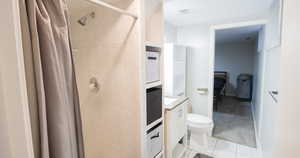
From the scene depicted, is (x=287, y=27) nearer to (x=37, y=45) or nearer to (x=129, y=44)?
(x=129, y=44)

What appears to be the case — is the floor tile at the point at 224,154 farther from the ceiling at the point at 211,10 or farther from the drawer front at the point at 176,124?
the ceiling at the point at 211,10

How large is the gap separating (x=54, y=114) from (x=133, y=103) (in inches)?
24.6

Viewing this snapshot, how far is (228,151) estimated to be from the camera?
229 centimetres

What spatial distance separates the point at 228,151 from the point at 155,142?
155 cm

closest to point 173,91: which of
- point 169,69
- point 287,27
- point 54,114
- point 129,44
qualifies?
point 169,69

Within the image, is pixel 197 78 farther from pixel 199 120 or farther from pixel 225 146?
pixel 225 146

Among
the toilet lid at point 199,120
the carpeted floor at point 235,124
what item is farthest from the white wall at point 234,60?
the toilet lid at point 199,120

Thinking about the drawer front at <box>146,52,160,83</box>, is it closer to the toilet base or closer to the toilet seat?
the toilet seat

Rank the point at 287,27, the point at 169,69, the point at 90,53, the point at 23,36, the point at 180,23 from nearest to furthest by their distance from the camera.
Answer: the point at 23,36, the point at 287,27, the point at 90,53, the point at 169,69, the point at 180,23

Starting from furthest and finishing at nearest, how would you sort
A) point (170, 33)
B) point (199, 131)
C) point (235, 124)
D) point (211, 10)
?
point (235, 124) → point (170, 33) → point (199, 131) → point (211, 10)

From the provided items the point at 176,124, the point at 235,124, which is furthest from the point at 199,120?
the point at 235,124

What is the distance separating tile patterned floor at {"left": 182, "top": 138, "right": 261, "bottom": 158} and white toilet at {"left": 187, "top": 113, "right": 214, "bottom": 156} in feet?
0.35

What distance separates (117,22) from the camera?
1192 mm

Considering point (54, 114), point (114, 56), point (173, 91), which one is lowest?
point (173, 91)
